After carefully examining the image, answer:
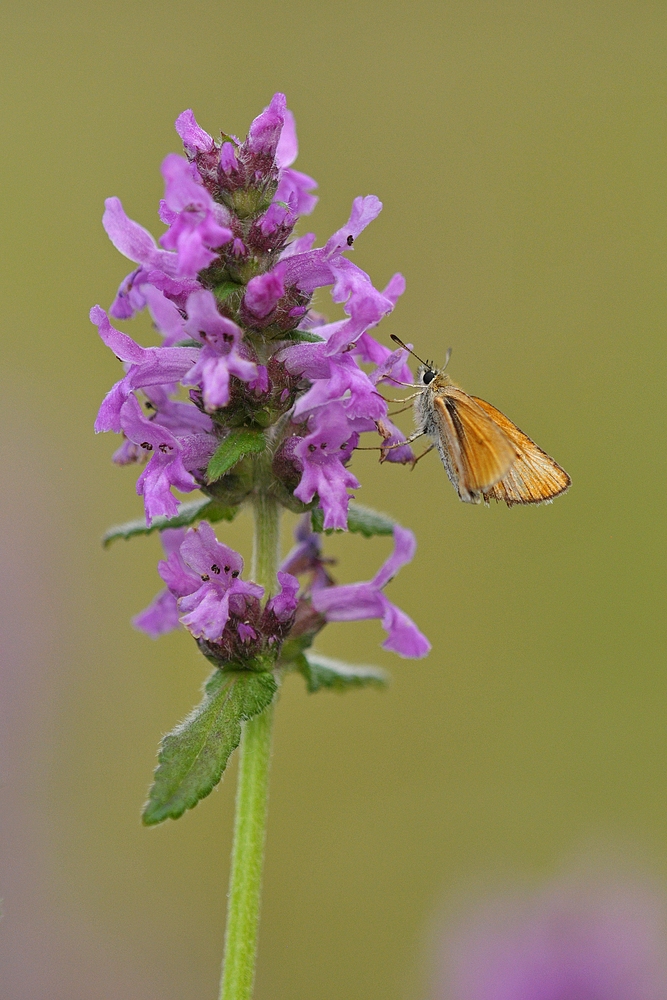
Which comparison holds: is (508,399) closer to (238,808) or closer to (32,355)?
(32,355)

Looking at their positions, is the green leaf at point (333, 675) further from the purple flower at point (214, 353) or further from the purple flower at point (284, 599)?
the purple flower at point (214, 353)

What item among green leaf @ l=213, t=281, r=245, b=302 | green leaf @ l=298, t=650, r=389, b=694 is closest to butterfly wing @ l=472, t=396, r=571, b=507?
green leaf @ l=298, t=650, r=389, b=694

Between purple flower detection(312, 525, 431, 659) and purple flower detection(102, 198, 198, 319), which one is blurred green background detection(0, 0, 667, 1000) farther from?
purple flower detection(102, 198, 198, 319)

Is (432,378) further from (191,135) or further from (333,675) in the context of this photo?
(191,135)

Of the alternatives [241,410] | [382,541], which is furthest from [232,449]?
[382,541]

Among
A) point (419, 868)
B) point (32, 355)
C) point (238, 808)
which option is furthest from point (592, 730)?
point (238, 808)

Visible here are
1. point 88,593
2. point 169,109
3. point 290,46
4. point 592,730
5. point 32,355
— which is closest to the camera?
point 88,593
